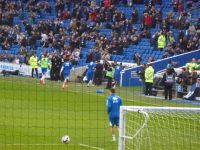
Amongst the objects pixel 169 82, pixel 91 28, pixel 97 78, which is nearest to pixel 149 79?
pixel 169 82

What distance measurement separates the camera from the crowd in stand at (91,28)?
1671 inches

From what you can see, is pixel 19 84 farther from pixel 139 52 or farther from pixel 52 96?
pixel 139 52

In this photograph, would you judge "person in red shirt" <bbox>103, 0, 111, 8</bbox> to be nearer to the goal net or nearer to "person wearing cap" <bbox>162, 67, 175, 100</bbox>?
"person wearing cap" <bbox>162, 67, 175, 100</bbox>

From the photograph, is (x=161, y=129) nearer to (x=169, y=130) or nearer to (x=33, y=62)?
(x=169, y=130)

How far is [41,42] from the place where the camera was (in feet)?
167

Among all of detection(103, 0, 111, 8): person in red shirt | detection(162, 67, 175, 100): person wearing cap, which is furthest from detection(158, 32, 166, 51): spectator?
detection(103, 0, 111, 8): person in red shirt

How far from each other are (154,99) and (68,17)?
21082 mm

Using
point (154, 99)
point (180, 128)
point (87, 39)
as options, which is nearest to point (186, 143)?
point (180, 128)

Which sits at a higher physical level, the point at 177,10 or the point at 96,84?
the point at 177,10

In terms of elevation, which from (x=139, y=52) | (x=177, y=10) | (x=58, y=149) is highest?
(x=177, y=10)

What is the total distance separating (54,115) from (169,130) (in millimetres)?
7100

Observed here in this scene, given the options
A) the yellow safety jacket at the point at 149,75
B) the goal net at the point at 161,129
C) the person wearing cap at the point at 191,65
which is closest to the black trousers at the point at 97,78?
the yellow safety jacket at the point at 149,75

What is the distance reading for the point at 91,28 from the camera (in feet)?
160

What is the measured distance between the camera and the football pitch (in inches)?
776
